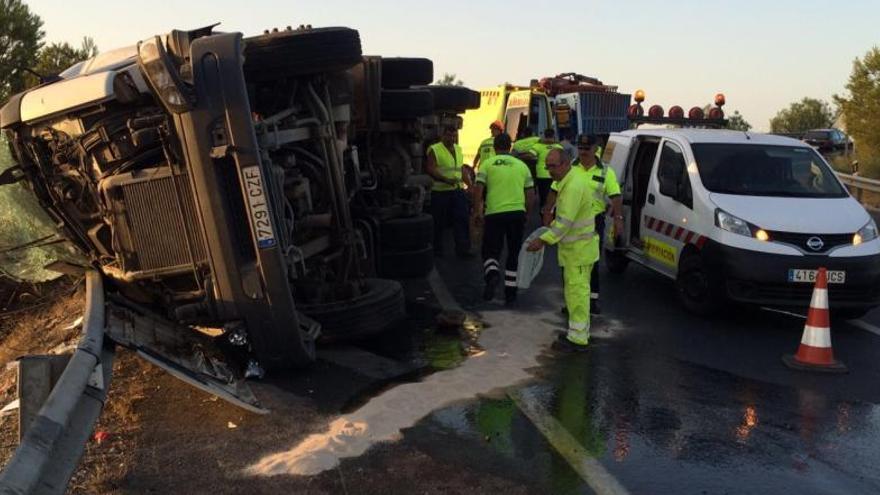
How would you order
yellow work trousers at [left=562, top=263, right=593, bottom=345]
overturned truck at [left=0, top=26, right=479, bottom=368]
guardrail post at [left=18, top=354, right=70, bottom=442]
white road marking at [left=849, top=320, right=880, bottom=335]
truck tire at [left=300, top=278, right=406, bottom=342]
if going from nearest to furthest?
guardrail post at [left=18, top=354, right=70, bottom=442] < overturned truck at [left=0, top=26, right=479, bottom=368] < truck tire at [left=300, top=278, right=406, bottom=342] < yellow work trousers at [left=562, top=263, right=593, bottom=345] < white road marking at [left=849, top=320, right=880, bottom=335]

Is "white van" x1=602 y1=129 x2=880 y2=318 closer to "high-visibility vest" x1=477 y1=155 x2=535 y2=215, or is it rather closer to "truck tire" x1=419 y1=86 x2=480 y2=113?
"high-visibility vest" x1=477 y1=155 x2=535 y2=215

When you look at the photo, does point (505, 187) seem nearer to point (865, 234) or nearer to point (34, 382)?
point (865, 234)

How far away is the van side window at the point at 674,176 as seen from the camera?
7277 millimetres

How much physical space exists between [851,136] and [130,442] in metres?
37.8

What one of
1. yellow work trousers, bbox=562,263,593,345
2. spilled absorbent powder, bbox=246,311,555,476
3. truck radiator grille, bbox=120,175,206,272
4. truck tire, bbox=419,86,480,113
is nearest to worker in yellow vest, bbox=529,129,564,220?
truck tire, bbox=419,86,480,113

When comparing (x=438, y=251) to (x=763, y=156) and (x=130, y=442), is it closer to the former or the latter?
(x=763, y=156)

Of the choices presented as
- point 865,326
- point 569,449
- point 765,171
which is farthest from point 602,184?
point 569,449

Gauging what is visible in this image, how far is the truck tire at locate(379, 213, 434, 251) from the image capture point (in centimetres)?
775

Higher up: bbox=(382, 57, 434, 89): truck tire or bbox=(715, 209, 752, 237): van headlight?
bbox=(382, 57, 434, 89): truck tire

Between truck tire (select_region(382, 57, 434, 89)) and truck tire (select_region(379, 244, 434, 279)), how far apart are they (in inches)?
67.8

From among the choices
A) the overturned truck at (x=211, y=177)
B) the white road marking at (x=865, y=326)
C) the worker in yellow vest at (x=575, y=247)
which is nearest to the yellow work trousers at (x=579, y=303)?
the worker in yellow vest at (x=575, y=247)

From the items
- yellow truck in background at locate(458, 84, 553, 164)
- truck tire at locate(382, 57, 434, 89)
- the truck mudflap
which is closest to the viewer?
the truck mudflap

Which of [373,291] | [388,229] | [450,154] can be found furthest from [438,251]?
[373,291]

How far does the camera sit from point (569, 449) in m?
4.09
